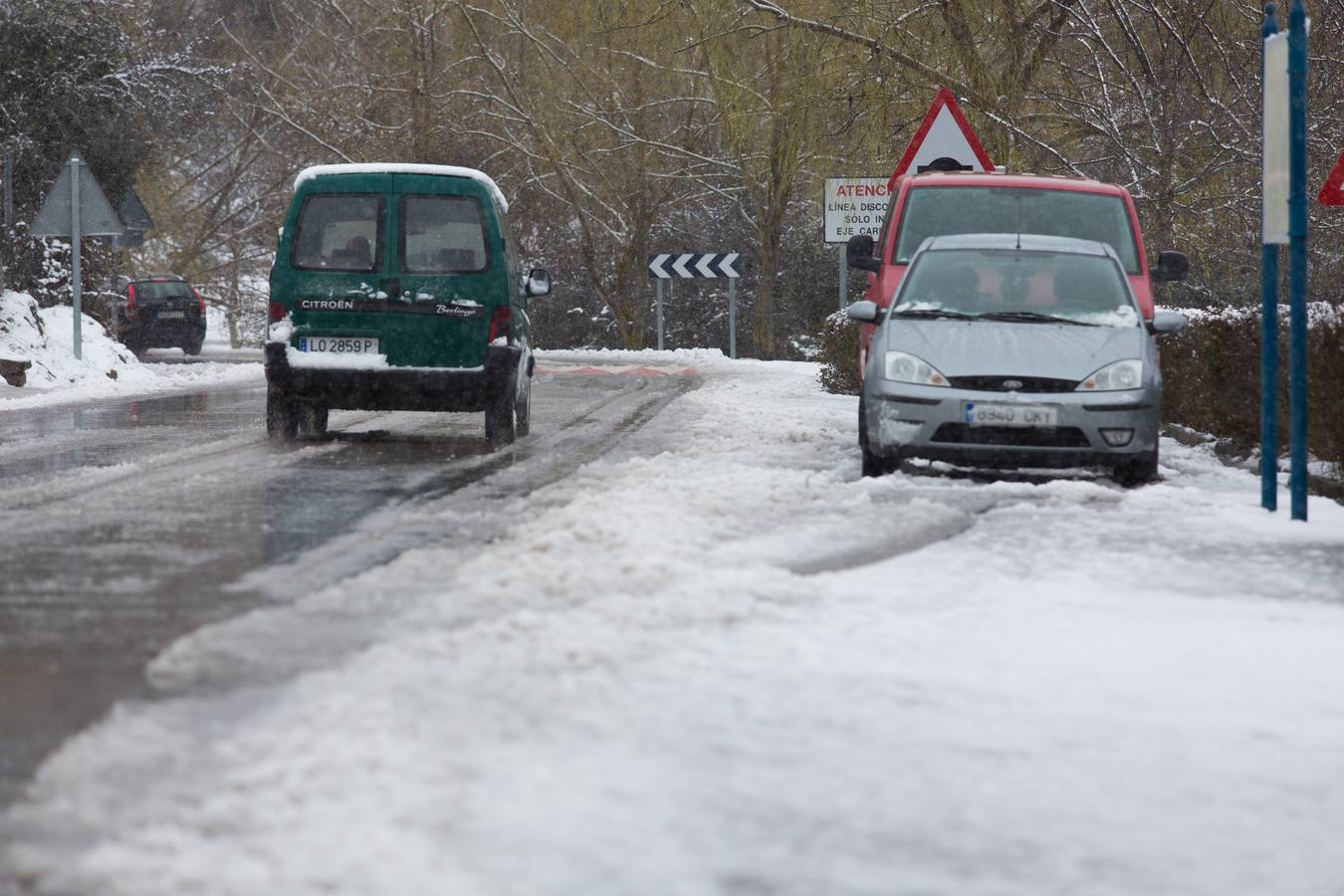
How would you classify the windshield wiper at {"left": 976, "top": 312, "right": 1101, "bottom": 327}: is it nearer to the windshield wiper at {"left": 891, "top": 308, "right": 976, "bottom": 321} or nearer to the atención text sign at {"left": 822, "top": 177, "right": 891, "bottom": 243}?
the windshield wiper at {"left": 891, "top": 308, "right": 976, "bottom": 321}

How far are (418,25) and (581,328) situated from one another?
7.50 metres

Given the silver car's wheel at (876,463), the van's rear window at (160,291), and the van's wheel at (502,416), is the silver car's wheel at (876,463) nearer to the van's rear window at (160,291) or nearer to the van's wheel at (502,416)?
the van's wheel at (502,416)

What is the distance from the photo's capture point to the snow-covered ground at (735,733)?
3949 mm

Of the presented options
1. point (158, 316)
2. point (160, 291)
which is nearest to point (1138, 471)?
point (158, 316)

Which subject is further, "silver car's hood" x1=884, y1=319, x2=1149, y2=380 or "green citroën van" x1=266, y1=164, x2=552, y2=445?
"green citroën van" x1=266, y1=164, x2=552, y2=445

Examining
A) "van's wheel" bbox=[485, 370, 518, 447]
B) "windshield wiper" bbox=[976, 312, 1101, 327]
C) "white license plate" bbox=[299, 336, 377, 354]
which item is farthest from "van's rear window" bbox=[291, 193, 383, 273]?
"windshield wiper" bbox=[976, 312, 1101, 327]

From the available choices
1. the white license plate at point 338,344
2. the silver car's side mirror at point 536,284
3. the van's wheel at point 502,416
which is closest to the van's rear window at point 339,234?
the white license plate at point 338,344

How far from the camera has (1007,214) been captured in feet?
49.2

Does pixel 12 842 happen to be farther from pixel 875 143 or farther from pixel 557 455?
pixel 875 143

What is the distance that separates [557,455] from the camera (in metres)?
13.3

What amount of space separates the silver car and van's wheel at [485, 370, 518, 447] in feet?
9.13

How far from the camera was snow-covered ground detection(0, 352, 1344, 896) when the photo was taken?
13.0 feet

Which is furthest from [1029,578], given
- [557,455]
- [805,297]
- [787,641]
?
[805,297]

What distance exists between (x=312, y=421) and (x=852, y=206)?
12.0m
